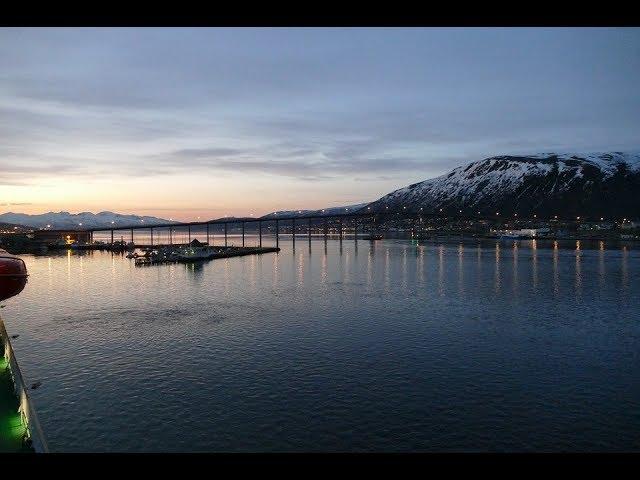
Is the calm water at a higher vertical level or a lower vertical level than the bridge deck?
lower

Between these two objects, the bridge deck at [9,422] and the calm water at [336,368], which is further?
the calm water at [336,368]

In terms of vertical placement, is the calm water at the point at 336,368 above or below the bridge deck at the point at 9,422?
below

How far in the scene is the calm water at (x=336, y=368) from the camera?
1600 cm

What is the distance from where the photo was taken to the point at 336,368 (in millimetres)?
22547

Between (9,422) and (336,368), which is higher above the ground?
(9,422)

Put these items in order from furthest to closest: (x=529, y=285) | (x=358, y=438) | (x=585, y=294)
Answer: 1. (x=529, y=285)
2. (x=585, y=294)
3. (x=358, y=438)

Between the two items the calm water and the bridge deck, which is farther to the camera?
the calm water

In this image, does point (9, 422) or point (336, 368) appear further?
point (336, 368)

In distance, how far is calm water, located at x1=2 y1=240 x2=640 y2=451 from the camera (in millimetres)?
16000
